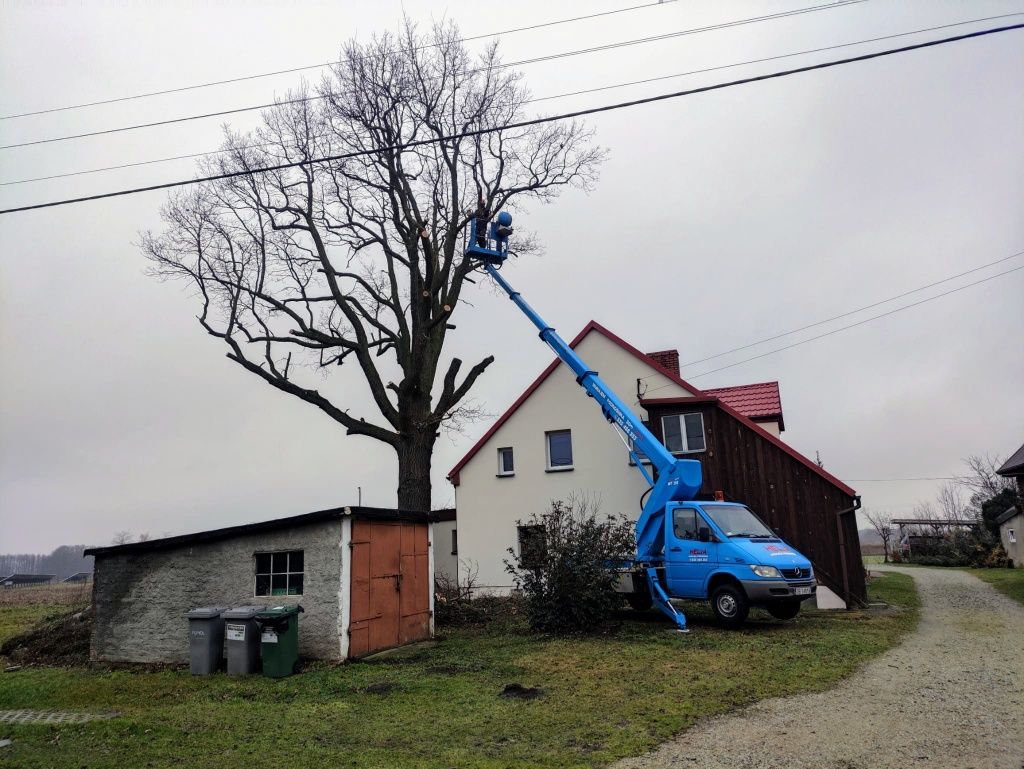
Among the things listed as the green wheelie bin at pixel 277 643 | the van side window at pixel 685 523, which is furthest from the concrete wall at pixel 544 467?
the green wheelie bin at pixel 277 643

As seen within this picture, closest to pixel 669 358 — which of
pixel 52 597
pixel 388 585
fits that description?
pixel 388 585

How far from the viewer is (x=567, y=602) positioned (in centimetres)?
1333

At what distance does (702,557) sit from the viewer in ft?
44.5

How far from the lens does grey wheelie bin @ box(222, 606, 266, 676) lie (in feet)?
38.3

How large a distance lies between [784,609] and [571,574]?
424cm

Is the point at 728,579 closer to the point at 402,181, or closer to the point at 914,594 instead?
the point at 914,594

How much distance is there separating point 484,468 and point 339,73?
12.1 m

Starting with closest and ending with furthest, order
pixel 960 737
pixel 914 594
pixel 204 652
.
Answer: pixel 960 737 → pixel 204 652 → pixel 914 594

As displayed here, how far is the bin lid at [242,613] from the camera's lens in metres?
11.7

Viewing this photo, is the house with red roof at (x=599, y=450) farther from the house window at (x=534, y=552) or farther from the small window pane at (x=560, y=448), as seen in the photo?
the house window at (x=534, y=552)

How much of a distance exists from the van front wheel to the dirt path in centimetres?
290

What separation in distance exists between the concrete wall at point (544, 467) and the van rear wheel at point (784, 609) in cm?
716

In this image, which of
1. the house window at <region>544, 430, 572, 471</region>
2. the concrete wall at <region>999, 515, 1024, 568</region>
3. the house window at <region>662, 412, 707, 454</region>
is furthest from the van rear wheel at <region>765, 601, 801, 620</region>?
the concrete wall at <region>999, 515, 1024, 568</region>

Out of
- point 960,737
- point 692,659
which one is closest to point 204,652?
point 692,659
